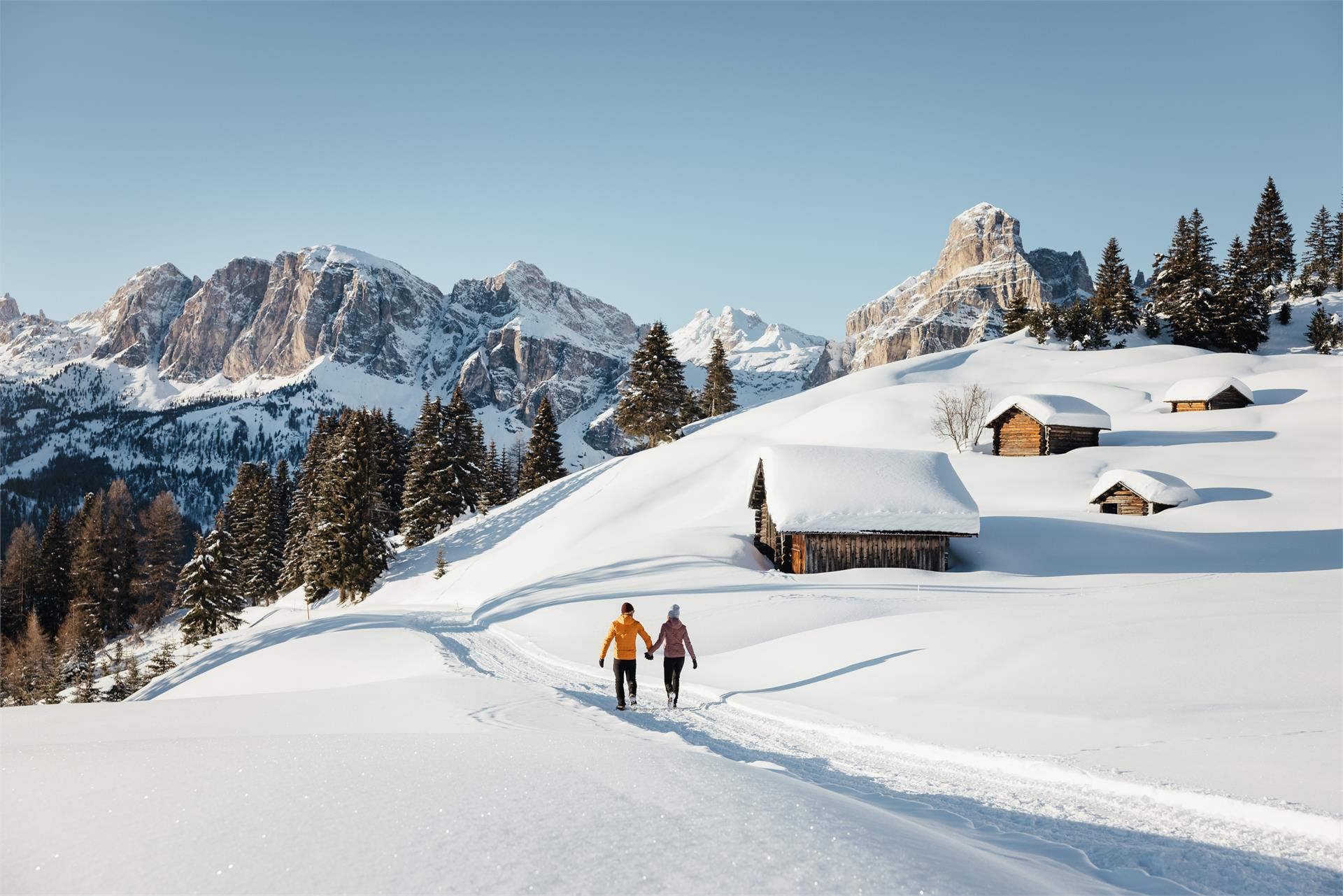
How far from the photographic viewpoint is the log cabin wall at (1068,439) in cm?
4178

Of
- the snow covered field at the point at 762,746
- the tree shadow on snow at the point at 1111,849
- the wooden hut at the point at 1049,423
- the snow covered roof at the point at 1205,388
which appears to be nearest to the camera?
the snow covered field at the point at 762,746

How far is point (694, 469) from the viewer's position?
45188 millimetres

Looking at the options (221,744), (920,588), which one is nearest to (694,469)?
(920,588)

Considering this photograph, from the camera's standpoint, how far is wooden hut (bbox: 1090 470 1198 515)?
31.3 meters

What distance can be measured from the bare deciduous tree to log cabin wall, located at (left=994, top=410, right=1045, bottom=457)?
2565 mm

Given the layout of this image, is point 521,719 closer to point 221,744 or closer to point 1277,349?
point 221,744

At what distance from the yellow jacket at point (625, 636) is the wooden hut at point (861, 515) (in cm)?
1286

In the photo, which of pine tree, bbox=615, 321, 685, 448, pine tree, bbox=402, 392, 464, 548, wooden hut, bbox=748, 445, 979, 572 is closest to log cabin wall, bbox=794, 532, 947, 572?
wooden hut, bbox=748, 445, 979, 572

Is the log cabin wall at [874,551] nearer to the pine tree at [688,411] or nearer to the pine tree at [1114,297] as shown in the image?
the pine tree at [688,411]

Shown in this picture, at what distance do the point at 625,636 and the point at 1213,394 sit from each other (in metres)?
50.9

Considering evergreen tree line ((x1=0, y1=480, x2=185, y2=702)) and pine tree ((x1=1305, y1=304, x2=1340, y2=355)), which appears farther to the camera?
pine tree ((x1=1305, y1=304, x2=1340, y2=355))

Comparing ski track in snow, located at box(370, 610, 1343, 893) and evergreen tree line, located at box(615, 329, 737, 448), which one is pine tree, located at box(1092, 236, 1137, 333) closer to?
evergreen tree line, located at box(615, 329, 737, 448)

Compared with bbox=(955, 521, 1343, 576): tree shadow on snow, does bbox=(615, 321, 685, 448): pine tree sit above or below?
above

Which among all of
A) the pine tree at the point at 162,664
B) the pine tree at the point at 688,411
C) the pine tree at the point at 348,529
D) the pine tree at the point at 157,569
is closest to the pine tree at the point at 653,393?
the pine tree at the point at 688,411
